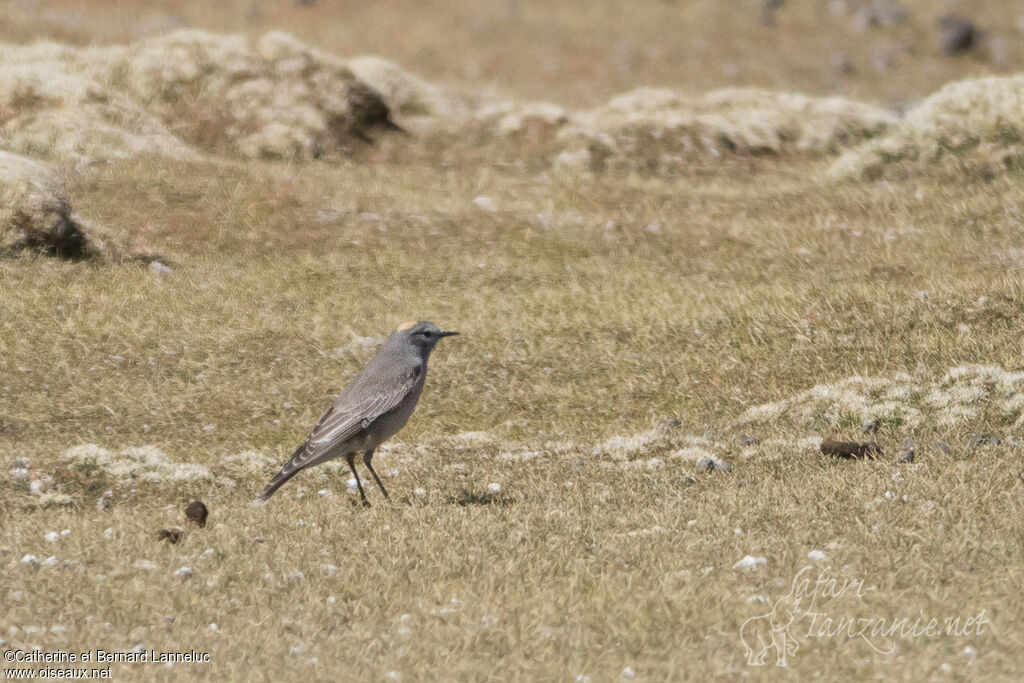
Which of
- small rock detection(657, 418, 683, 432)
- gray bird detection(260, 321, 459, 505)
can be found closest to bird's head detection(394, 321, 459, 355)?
gray bird detection(260, 321, 459, 505)

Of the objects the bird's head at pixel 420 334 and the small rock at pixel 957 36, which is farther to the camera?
the small rock at pixel 957 36

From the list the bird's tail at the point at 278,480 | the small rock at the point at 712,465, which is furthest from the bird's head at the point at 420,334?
the small rock at the point at 712,465

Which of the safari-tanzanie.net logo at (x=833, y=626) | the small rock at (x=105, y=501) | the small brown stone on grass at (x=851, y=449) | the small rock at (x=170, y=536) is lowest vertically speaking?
the small rock at (x=105, y=501)

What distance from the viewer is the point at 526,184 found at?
27.3 meters

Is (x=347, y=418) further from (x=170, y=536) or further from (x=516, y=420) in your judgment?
(x=516, y=420)

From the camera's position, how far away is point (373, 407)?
478 inches

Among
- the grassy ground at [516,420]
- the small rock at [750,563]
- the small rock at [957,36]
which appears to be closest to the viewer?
the grassy ground at [516,420]

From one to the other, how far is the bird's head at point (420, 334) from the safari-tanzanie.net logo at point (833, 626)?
5098 mm

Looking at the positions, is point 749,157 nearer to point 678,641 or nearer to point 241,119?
point 241,119

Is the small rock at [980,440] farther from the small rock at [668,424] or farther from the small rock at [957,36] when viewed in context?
the small rock at [957,36]

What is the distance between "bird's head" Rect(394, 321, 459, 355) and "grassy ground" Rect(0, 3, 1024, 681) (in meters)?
1.49

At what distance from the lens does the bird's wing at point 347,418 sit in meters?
11.7

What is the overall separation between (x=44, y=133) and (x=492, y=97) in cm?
1811

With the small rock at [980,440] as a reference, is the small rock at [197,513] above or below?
below
